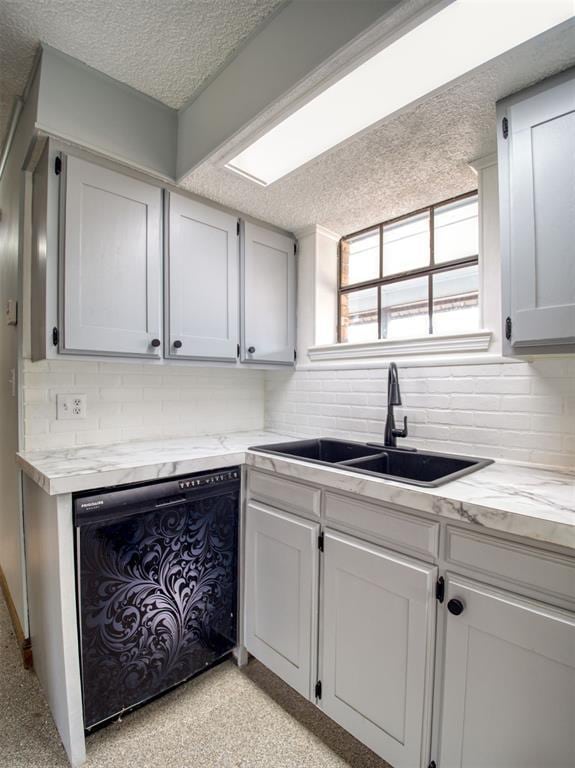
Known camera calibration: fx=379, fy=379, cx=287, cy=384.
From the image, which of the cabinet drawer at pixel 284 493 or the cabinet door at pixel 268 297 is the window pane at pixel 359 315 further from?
the cabinet drawer at pixel 284 493

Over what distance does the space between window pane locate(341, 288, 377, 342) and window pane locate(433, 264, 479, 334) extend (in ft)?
1.25

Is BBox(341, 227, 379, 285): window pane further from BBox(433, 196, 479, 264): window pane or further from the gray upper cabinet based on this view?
the gray upper cabinet

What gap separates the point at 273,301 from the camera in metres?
2.25

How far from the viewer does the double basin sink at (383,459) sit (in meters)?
1.50

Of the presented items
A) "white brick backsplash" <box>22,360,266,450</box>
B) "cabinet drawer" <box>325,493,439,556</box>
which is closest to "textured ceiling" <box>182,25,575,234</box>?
"white brick backsplash" <box>22,360,266,450</box>

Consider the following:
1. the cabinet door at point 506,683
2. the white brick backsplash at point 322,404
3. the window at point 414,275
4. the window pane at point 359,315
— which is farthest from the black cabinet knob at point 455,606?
the window pane at point 359,315

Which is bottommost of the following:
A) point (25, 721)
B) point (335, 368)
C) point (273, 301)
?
point (25, 721)

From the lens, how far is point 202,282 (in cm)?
191

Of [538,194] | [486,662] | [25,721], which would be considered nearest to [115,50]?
[538,194]

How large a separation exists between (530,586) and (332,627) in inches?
28.1

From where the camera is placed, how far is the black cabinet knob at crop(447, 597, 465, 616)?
100 cm

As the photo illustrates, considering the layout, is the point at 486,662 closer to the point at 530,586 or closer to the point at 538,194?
the point at 530,586

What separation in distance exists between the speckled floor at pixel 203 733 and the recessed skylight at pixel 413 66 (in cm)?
223

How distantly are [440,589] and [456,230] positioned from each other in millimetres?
1649
